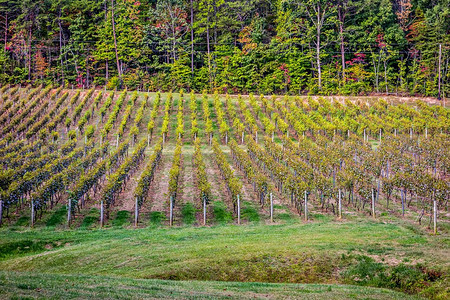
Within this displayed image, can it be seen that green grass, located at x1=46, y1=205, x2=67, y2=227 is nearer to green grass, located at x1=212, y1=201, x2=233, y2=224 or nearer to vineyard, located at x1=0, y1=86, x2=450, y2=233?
vineyard, located at x1=0, y1=86, x2=450, y2=233

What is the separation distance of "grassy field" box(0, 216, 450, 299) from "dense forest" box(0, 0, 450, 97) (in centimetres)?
4736

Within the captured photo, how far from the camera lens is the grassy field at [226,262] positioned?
546 inches

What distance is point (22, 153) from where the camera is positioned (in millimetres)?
38625

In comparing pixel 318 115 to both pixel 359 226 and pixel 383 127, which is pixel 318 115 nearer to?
pixel 383 127

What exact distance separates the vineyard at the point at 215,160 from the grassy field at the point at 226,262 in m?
3.21

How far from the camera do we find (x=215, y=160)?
133 ft

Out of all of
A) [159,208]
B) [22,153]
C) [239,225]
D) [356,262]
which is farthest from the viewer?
[22,153]

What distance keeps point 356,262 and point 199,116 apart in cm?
4059

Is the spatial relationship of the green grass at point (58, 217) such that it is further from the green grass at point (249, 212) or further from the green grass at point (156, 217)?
the green grass at point (249, 212)

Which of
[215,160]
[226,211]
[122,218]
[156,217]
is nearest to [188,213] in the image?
[156,217]

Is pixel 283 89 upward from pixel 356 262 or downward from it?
upward

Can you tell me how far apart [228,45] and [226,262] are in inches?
2401

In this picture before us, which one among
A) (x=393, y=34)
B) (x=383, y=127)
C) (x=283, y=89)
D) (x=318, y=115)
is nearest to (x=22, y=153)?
(x=318, y=115)

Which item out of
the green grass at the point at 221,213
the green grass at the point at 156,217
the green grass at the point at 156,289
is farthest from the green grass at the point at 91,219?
the green grass at the point at 156,289
